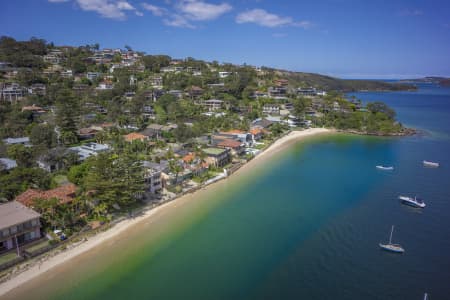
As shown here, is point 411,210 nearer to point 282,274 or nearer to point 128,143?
point 282,274

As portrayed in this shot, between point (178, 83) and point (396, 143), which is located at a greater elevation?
point (178, 83)

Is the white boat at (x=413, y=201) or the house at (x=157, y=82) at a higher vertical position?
the house at (x=157, y=82)

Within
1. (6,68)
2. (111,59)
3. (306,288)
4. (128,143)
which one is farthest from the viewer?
(111,59)

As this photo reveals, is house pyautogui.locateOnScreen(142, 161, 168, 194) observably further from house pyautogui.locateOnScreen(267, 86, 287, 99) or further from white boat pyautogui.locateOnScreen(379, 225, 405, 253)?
house pyautogui.locateOnScreen(267, 86, 287, 99)

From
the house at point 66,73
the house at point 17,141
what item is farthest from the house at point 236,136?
the house at point 66,73

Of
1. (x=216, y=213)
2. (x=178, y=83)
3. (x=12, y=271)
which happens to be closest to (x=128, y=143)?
(x=216, y=213)

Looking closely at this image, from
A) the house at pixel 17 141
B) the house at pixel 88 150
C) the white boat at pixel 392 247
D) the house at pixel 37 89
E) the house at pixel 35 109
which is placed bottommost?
the white boat at pixel 392 247

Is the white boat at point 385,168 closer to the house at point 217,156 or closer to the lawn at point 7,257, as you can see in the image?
the house at point 217,156
